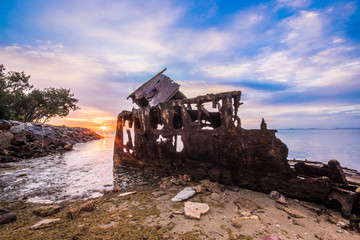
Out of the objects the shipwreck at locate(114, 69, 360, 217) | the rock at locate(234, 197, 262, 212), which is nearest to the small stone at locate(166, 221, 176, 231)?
the rock at locate(234, 197, 262, 212)

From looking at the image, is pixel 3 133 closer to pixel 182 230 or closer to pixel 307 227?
pixel 182 230

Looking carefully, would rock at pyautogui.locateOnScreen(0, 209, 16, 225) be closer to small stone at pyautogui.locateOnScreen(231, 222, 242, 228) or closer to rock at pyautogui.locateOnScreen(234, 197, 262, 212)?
small stone at pyautogui.locateOnScreen(231, 222, 242, 228)

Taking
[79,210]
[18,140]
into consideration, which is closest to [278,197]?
[79,210]

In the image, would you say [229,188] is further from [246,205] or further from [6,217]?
[6,217]

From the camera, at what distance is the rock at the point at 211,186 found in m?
3.58

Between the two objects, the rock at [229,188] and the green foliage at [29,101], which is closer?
the rock at [229,188]

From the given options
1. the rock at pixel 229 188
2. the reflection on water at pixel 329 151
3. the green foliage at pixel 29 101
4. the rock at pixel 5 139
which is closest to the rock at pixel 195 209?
the rock at pixel 229 188

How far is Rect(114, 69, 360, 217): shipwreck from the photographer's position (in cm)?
303

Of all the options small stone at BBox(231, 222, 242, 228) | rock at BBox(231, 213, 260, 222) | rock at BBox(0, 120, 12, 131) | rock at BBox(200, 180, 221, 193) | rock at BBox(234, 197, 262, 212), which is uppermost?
rock at BBox(0, 120, 12, 131)

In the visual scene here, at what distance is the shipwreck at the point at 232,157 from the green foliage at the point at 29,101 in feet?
73.6

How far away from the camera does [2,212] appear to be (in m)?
2.96

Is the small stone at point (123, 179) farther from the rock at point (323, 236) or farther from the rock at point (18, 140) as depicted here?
the rock at point (18, 140)

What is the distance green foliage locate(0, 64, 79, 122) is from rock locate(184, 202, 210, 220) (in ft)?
80.2

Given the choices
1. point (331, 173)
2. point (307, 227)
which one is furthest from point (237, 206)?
point (331, 173)
